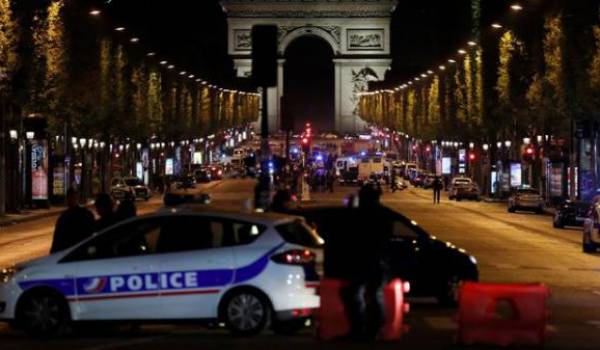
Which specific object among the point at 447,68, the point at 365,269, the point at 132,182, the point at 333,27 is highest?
the point at 333,27

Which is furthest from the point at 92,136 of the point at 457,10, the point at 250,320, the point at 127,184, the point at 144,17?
the point at 457,10

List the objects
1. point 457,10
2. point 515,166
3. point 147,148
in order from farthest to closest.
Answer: point 457,10, point 147,148, point 515,166

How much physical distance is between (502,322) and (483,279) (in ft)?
34.8

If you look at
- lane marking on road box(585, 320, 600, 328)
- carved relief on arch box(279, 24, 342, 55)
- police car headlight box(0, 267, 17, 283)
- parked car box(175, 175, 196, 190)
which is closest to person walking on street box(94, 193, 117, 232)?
police car headlight box(0, 267, 17, 283)

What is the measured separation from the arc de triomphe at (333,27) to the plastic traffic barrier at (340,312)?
576ft

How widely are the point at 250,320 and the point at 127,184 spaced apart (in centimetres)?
6929

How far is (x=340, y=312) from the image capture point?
693 inches

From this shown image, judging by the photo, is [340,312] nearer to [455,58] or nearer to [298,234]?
[298,234]

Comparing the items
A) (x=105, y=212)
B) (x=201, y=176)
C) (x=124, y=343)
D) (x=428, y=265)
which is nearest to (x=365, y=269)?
(x=124, y=343)

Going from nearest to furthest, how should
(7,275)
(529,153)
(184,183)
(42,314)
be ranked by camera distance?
(42,314) < (7,275) < (529,153) < (184,183)

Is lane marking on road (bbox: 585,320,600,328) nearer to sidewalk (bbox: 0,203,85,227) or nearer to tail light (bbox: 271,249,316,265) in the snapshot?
tail light (bbox: 271,249,316,265)

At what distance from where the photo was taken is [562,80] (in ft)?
211

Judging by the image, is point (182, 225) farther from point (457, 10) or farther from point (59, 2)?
point (457, 10)

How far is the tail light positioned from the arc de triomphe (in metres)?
175
